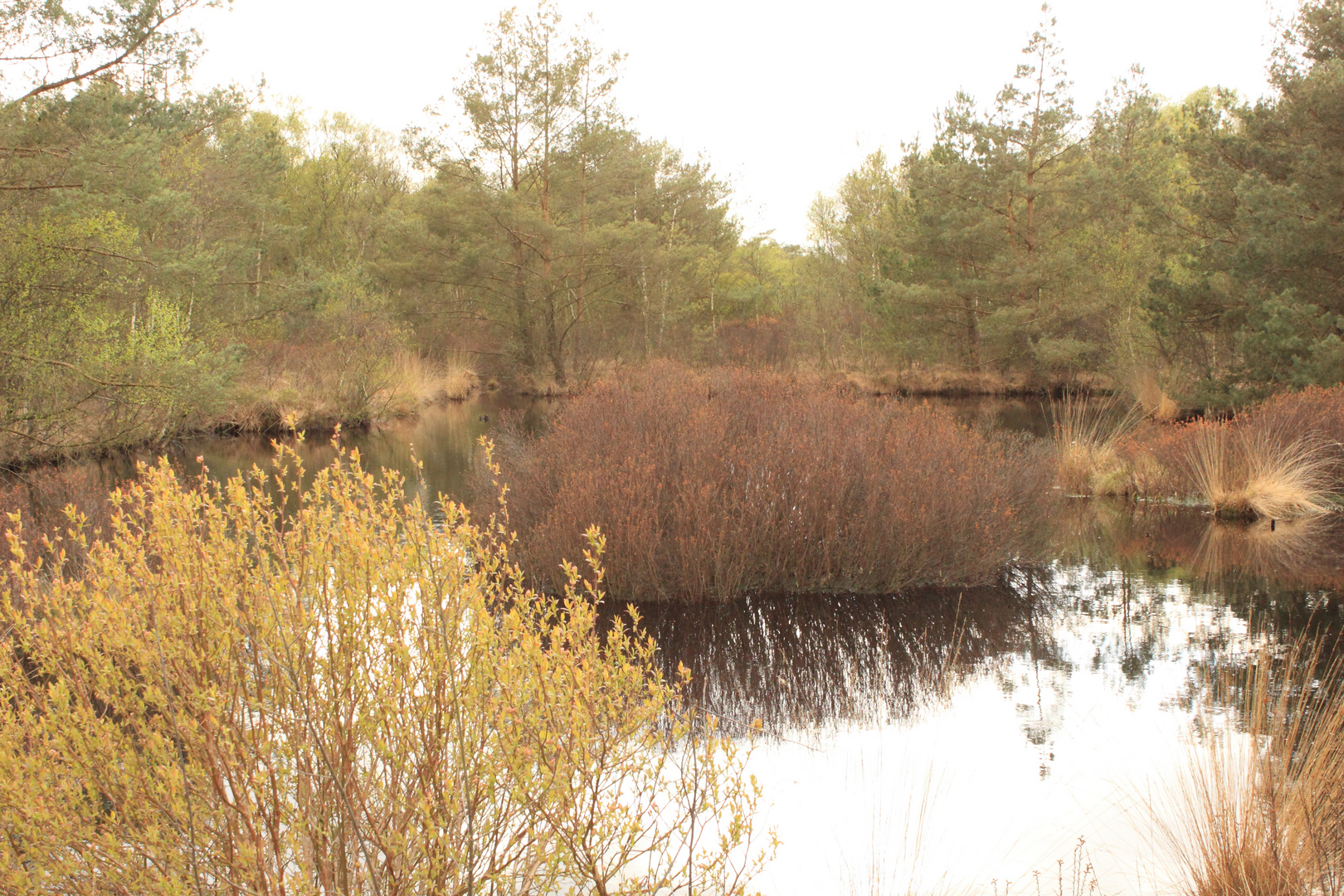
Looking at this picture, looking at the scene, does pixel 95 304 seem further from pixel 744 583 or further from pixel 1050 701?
pixel 1050 701

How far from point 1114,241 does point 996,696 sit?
76.7 ft

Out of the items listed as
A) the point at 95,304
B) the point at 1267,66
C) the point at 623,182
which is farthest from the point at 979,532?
the point at 623,182

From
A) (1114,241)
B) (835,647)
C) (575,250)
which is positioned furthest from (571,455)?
(1114,241)

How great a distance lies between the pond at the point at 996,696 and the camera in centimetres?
392

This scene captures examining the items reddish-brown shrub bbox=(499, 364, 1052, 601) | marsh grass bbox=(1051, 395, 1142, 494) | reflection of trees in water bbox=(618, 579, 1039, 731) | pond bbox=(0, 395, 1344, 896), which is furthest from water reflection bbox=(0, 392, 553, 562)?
marsh grass bbox=(1051, 395, 1142, 494)

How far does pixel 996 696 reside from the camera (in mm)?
5684

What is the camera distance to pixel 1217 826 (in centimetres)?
348

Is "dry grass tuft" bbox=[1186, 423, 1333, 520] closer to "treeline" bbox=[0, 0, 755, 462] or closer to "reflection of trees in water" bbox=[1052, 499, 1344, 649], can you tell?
"reflection of trees in water" bbox=[1052, 499, 1344, 649]

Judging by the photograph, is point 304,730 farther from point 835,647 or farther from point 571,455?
point 571,455

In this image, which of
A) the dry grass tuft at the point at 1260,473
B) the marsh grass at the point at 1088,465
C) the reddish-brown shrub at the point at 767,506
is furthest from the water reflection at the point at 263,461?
the dry grass tuft at the point at 1260,473

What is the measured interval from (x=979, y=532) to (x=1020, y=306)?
19493mm

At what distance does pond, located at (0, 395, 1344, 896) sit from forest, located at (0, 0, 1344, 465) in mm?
3098

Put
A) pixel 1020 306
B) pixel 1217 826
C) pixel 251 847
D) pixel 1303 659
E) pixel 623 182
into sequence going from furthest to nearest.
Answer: pixel 623 182, pixel 1020 306, pixel 1303 659, pixel 1217 826, pixel 251 847

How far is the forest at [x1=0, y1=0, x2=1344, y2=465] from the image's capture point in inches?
420
